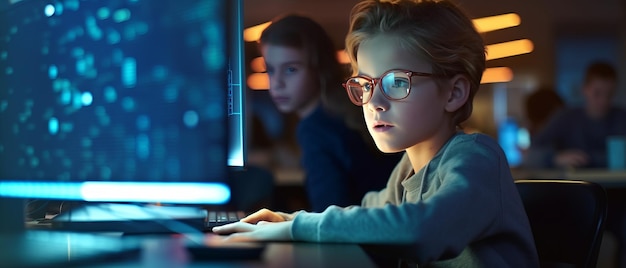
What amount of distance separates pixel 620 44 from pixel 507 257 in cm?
779

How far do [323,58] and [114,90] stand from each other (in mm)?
1595

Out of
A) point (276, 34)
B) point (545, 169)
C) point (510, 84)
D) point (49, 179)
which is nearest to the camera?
point (49, 179)

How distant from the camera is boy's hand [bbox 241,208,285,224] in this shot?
1409mm

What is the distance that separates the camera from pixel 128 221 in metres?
1.36

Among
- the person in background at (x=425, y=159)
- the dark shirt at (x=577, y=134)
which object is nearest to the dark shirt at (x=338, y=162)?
the person in background at (x=425, y=159)

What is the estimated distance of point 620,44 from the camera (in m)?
8.41

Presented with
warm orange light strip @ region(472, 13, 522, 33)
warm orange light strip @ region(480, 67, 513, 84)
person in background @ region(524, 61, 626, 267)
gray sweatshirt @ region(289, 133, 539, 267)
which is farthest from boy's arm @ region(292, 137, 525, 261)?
warm orange light strip @ region(480, 67, 513, 84)

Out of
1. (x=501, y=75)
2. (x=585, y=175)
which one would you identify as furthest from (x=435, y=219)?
(x=501, y=75)

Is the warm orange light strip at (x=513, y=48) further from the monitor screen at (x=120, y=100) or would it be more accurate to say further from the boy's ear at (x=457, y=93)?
the monitor screen at (x=120, y=100)

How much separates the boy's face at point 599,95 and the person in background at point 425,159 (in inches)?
147

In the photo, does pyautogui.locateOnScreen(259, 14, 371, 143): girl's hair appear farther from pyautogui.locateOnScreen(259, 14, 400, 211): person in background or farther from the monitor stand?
the monitor stand

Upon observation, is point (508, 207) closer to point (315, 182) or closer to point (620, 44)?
point (315, 182)

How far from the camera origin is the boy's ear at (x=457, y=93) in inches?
58.9

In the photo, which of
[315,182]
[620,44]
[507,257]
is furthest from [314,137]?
[620,44]
